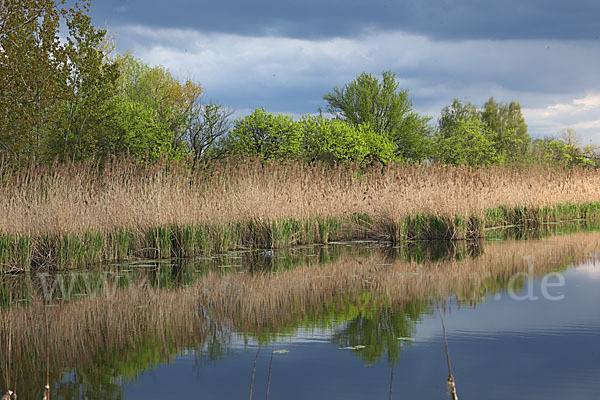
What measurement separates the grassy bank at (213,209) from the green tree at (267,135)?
38.3 feet

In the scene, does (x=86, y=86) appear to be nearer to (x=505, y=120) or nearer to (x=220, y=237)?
(x=220, y=237)

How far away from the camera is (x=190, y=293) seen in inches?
289

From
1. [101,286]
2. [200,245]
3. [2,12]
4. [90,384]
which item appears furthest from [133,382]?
[2,12]

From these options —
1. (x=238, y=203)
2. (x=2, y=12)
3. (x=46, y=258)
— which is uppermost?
(x=2, y=12)

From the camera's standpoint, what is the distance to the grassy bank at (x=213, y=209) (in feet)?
32.1

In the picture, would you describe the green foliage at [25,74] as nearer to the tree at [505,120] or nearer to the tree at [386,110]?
the tree at [386,110]

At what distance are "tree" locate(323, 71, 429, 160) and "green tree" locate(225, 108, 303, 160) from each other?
18.0 meters

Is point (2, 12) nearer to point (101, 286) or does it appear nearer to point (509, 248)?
point (101, 286)

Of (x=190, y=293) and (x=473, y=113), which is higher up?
(x=473, y=113)

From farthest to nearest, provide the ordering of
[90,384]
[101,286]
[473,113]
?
[473,113]
[101,286]
[90,384]

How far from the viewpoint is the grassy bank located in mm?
9781

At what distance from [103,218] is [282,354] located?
6.62 meters

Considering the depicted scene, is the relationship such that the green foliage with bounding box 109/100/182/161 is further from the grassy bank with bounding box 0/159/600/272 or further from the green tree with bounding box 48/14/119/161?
the grassy bank with bounding box 0/159/600/272

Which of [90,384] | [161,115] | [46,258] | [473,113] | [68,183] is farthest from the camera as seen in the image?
[473,113]
